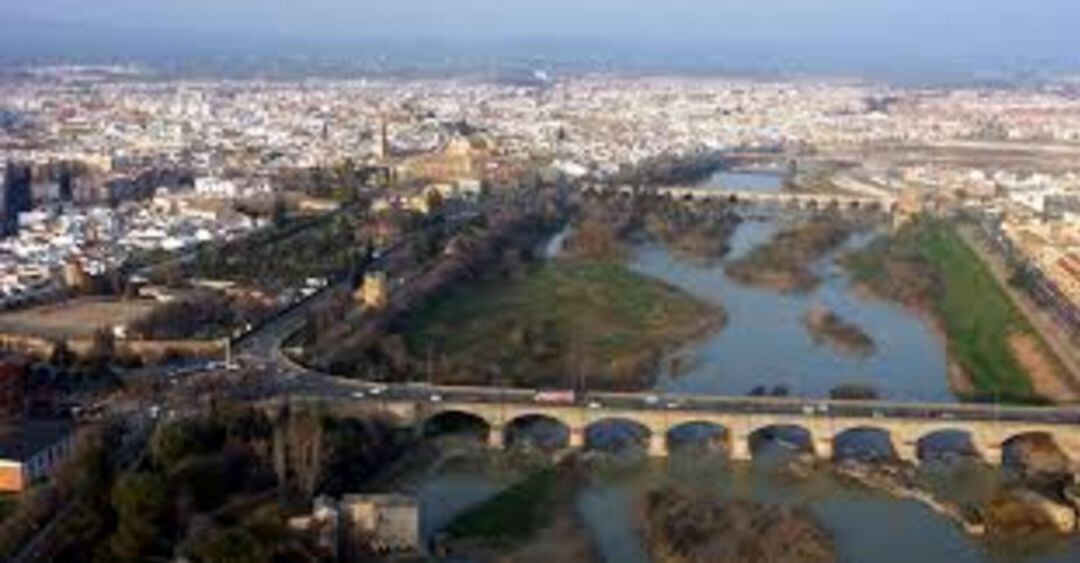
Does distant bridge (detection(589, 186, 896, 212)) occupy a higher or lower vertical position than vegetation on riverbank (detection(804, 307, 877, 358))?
lower

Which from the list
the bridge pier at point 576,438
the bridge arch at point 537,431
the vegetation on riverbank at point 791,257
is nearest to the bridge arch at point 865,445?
the bridge pier at point 576,438

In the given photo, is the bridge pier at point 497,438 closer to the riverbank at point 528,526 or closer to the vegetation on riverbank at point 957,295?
the riverbank at point 528,526

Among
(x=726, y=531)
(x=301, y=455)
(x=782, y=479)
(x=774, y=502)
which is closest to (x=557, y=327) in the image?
(x=782, y=479)

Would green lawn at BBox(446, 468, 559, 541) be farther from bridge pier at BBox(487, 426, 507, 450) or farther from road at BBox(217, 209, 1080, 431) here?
road at BBox(217, 209, 1080, 431)

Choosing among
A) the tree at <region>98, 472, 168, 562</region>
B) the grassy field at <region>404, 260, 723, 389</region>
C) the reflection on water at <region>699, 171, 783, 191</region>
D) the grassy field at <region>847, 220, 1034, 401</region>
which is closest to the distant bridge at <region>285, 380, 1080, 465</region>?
the grassy field at <region>404, 260, 723, 389</region>

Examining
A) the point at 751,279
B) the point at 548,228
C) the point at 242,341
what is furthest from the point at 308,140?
the point at 242,341

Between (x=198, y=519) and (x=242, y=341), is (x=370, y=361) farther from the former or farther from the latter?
(x=198, y=519)
